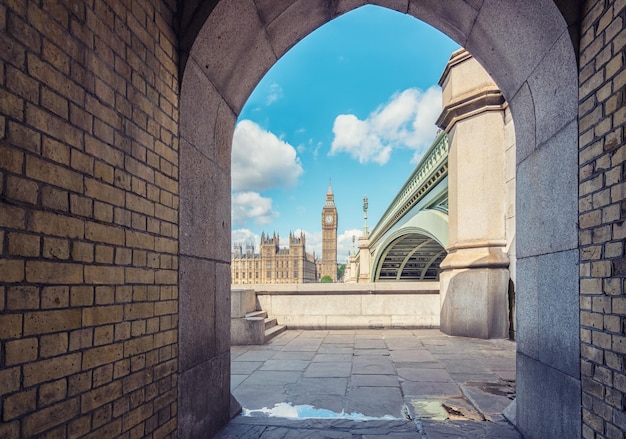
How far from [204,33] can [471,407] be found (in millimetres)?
4094

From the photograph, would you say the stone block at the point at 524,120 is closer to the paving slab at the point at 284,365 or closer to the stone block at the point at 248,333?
the paving slab at the point at 284,365

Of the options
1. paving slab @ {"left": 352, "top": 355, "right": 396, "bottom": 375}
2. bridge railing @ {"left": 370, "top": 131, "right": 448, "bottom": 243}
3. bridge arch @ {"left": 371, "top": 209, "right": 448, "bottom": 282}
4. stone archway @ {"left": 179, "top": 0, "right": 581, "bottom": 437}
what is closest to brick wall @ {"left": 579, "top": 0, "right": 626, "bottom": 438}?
stone archway @ {"left": 179, "top": 0, "right": 581, "bottom": 437}

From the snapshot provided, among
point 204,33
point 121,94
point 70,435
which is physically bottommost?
point 70,435

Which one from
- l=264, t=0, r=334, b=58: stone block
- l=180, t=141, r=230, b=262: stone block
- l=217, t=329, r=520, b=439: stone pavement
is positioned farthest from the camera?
l=264, t=0, r=334, b=58: stone block

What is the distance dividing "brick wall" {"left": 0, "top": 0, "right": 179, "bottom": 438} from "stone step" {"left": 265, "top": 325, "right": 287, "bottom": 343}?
5415mm

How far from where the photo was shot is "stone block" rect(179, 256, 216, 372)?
2986 mm

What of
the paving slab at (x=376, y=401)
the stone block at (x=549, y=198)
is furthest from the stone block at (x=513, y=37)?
the paving slab at (x=376, y=401)

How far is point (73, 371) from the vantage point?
6.15ft

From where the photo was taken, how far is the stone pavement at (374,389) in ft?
11.5

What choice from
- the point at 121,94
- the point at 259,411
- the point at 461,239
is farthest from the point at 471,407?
the point at 461,239

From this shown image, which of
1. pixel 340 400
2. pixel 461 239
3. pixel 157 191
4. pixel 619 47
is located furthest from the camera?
pixel 461 239

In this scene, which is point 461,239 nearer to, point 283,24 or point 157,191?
point 283,24

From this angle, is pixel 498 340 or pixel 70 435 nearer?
pixel 70 435

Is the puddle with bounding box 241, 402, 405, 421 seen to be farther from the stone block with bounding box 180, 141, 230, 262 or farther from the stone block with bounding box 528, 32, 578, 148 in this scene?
the stone block with bounding box 528, 32, 578, 148
